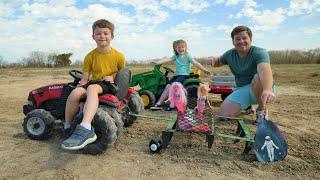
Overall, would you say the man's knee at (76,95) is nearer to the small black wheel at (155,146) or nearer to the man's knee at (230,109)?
the small black wheel at (155,146)

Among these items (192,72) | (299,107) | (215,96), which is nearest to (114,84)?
(192,72)

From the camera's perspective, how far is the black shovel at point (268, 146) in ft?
14.8

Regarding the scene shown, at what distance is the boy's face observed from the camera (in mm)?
5086

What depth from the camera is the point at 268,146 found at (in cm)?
449

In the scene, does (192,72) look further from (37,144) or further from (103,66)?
(37,144)

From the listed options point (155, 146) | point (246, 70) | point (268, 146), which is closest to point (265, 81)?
point (246, 70)

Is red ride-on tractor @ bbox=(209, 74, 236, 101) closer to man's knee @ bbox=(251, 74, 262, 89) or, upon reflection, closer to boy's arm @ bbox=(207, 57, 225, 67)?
boy's arm @ bbox=(207, 57, 225, 67)

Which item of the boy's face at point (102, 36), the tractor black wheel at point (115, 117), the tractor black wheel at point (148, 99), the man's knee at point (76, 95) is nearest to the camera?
the man's knee at point (76, 95)

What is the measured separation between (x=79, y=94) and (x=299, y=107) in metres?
5.53

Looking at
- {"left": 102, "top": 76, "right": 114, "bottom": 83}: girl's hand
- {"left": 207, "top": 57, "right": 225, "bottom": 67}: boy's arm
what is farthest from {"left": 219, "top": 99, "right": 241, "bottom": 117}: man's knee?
{"left": 102, "top": 76, "right": 114, "bottom": 83}: girl's hand

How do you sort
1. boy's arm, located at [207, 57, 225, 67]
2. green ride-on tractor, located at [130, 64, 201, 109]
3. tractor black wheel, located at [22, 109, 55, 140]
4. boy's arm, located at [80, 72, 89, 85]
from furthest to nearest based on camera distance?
green ride-on tractor, located at [130, 64, 201, 109], boy's arm, located at [207, 57, 225, 67], tractor black wheel, located at [22, 109, 55, 140], boy's arm, located at [80, 72, 89, 85]

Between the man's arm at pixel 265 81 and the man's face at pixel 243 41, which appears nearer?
the man's arm at pixel 265 81

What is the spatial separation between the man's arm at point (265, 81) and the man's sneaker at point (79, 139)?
2091mm

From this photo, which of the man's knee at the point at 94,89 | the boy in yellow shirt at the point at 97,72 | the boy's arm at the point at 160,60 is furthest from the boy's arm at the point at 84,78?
the boy's arm at the point at 160,60
